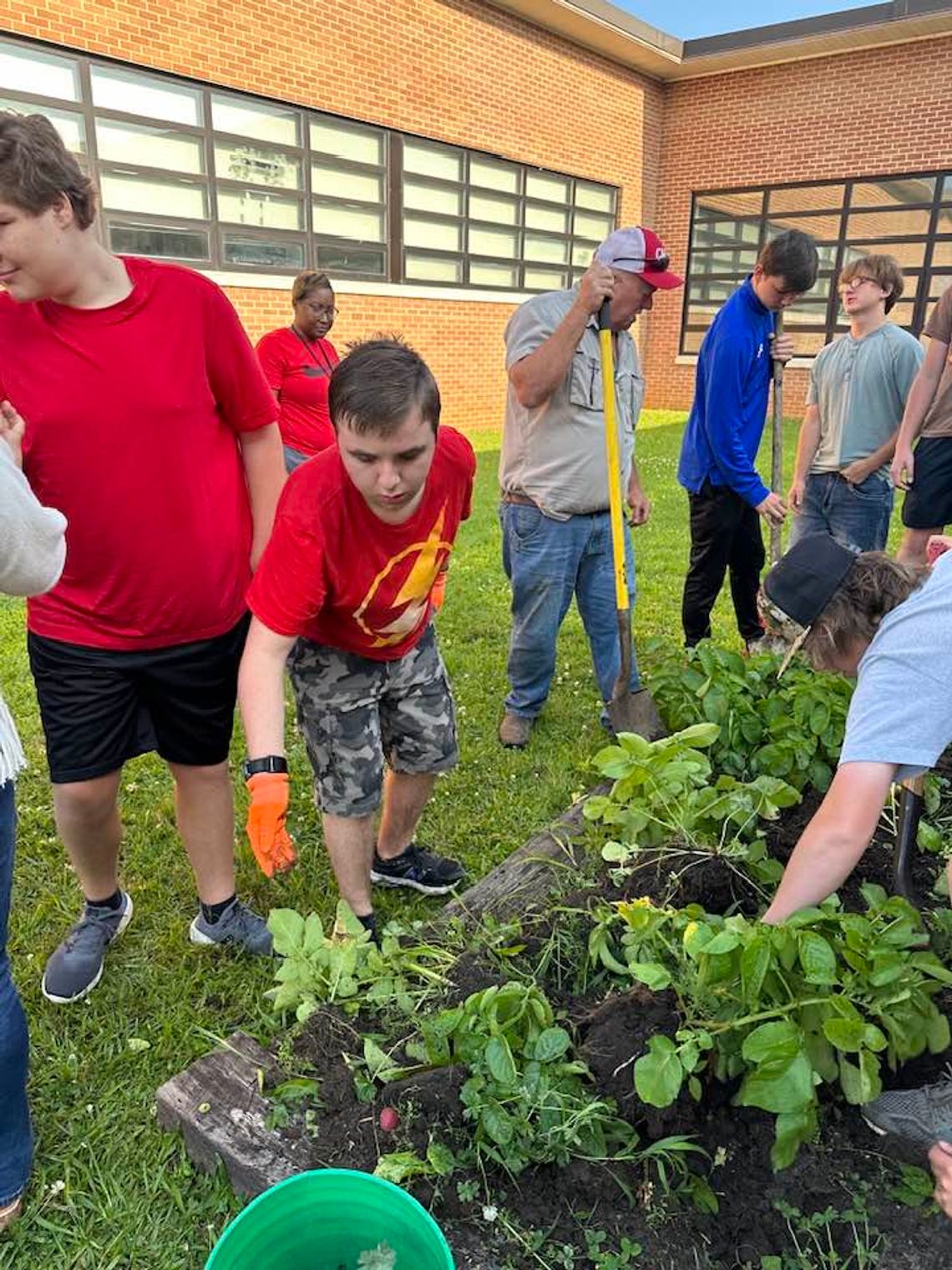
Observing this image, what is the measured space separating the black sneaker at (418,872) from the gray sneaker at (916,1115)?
140cm

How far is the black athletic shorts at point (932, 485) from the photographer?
436cm

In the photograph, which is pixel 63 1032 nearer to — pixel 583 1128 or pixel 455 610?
pixel 583 1128

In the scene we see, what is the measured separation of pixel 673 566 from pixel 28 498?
5.27 meters

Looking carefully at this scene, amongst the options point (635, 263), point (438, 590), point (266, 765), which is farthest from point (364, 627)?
point (635, 263)

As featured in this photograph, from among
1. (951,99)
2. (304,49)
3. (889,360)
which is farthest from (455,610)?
(951,99)

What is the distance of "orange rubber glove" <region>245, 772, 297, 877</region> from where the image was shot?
5.80 ft

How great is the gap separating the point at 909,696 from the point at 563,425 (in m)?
2.16

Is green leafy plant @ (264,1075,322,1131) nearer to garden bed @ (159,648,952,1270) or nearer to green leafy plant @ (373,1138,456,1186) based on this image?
garden bed @ (159,648,952,1270)

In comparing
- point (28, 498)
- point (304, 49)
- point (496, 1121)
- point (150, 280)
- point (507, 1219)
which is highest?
point (304, 49)

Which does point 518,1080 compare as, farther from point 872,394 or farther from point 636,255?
point 872,394

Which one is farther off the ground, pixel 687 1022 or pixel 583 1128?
pixel 687 1022

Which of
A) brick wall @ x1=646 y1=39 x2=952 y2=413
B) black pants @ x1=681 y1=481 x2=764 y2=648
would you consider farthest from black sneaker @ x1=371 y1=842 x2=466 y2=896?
brick wall @ x1=646 y1=39 x2=952 y2=413

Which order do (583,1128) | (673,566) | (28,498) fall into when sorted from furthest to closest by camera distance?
1. (673,566)
2. (583,1128)
3. (28,498)

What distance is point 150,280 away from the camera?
1.99 m
